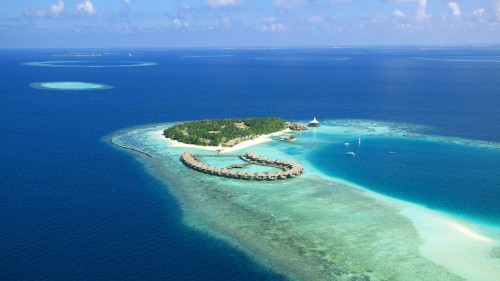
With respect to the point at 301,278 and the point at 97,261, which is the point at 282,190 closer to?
the point at 301,278

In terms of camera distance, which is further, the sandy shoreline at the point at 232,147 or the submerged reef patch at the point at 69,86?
the submerged reef patch at the point at 69,86

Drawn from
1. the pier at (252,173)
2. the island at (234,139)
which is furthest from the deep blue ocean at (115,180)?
the island at (234,139)

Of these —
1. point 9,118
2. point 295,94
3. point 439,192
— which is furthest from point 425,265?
point 295,94

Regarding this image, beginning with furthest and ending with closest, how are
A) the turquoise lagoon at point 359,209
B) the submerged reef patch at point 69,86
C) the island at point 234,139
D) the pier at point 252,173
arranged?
1. the submerged reef patch at point 69,86
2. the island at point 234,139
3. the pier at point 252,173
4. the turquoise lagoon at point 359,209

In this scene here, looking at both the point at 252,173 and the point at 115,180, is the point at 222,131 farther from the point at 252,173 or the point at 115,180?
the point at 115,180

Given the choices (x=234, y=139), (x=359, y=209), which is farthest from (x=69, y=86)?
(x=359, y=209)

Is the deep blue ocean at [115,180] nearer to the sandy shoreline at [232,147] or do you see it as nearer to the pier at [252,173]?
the pier at [252,173]

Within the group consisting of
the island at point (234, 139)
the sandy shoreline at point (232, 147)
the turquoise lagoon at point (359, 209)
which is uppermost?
the island at point (234, 139)

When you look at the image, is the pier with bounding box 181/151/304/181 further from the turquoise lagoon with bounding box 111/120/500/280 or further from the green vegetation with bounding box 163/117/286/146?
the green vegetation with bounding box 163/117/286/146
